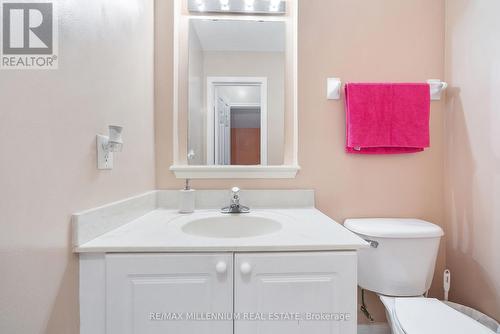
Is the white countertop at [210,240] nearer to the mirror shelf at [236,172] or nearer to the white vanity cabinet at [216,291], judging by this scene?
the white vanity cabinet at [216,291]

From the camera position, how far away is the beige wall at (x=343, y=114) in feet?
4.07

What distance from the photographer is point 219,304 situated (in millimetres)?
693

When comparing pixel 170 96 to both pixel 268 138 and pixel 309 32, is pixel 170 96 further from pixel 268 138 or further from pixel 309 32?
pixel 309 32

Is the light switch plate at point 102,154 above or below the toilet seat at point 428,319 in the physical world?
above

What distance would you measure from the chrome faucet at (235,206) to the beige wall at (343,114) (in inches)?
4.2

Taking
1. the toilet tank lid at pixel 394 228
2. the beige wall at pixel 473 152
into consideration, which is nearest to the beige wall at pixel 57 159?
the toilet tank lid at pixel 394 228

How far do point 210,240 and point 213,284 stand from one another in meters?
0.13

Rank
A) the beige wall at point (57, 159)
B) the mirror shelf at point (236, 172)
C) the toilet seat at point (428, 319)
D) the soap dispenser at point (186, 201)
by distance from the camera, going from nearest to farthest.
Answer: the beige wall at point (57, 159) → the toilet seat at point (428, 319) → the soap dispenser at point (186, 201) → the mirror shelf at point (236, 172)

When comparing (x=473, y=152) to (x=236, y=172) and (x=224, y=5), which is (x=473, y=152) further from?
(x=224, y=5)

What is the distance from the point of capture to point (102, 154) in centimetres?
77

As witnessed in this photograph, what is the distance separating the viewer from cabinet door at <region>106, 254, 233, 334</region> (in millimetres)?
681

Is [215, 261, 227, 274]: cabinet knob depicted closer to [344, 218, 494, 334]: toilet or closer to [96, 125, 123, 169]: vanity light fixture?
[96, 125, 123, 169]: vanity light fixture

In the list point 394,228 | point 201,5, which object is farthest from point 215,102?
point 394,228

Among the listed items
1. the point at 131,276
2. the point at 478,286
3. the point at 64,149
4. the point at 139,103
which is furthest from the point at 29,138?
the point at 478,286
